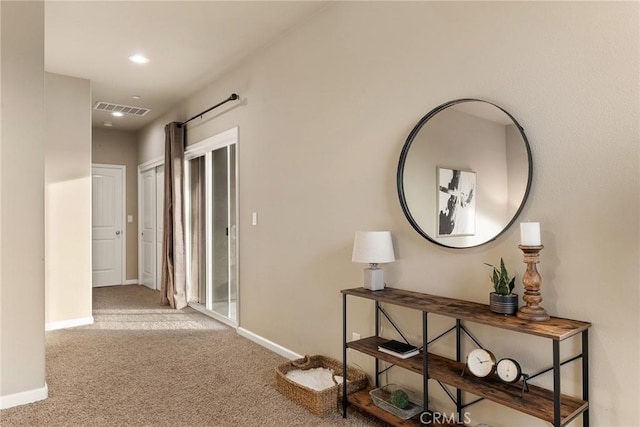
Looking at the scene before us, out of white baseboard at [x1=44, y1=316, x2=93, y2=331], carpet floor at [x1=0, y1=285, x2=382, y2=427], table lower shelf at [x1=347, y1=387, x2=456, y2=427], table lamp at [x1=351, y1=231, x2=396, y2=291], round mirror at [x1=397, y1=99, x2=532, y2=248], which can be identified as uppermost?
round mirror at [x1=397, y1=99, x2=532, y2=248]

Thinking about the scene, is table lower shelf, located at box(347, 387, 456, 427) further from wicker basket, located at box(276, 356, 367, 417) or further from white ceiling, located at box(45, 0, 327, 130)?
white ceiling, located at box(45, 0, 327, 130)

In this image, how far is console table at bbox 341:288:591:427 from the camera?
1555 mm

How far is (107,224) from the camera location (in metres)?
6.80

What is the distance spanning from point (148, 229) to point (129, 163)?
1230 millimetres

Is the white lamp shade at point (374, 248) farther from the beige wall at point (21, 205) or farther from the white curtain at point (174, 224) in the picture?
the white curtain at point (174, 224)

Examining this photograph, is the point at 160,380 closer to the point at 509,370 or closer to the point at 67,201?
the point at 509,370

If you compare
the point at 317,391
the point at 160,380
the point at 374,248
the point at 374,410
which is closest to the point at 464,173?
the point at 374,248

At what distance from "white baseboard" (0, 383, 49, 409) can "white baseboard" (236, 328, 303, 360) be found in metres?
1.62

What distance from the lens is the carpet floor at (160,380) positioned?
2.39m

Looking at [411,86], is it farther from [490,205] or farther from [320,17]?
[320,17]

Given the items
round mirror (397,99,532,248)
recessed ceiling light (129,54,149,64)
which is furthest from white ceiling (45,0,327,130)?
round mirror (397,99,532,248)

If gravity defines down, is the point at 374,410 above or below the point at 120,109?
below

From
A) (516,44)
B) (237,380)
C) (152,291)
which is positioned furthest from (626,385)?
(152,291)

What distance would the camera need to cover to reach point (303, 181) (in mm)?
3229
